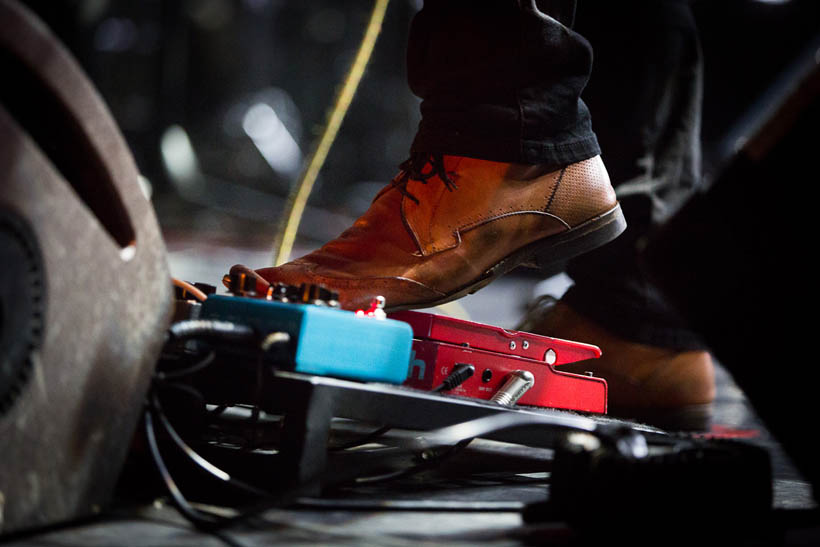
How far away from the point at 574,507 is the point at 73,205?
0.43 meters

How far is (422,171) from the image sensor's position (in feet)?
3.51

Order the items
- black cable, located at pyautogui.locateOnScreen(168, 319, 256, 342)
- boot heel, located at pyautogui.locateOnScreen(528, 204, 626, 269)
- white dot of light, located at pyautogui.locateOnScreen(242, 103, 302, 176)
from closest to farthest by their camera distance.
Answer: black cable, located at pyautogui.locateOnScreen(168, 319, 256, 342)
boot heel, located at pyautogui.locateOnScreen(528, 204, 626, 269)
white dot of light, located at pyautogui.locateOnScreen(242, 103, 302, 176)

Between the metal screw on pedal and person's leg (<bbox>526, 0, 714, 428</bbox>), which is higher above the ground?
person's leg (<bbox>526, 0, 714, 428</bbox>)

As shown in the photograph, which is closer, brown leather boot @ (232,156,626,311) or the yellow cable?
brown leather boot @ (232,156,626,311)

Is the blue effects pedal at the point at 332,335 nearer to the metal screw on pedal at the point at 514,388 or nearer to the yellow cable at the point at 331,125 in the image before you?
the metal screw on pedal at the point at 514,388

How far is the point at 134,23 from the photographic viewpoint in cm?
594

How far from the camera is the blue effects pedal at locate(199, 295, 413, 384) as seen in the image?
0.73 meters

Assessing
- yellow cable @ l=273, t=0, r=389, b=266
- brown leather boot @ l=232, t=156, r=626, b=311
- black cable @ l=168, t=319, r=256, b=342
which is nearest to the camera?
black cable @ l=168, t=319, r=256, b=342

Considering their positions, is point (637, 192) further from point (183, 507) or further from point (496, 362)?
point (183, 507)

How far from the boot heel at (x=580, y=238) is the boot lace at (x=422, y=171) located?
0.57 feet

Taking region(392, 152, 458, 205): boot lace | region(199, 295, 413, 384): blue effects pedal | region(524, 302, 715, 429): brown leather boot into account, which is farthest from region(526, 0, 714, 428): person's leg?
region(199, 295, 413, 384): blue effects pedal

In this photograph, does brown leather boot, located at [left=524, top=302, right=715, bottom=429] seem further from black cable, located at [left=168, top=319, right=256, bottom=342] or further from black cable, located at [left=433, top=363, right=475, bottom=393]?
black cable, located at [left=168, top=319, right=256, bottom=342]

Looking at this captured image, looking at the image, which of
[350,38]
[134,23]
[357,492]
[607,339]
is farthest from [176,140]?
[357,492]

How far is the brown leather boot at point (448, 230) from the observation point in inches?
39.1
